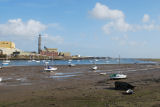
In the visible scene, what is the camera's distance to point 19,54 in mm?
187750

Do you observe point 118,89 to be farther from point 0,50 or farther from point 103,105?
point 0,50

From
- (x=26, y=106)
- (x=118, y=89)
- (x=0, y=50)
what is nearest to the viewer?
(x=26, y=106)

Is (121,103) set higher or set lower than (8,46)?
lower

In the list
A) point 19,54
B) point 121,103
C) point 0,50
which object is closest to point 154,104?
point 121,103

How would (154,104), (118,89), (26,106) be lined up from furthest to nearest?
(118,89) < (26,106) < (154,104)

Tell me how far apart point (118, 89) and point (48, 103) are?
11575 mm

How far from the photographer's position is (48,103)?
19.2m

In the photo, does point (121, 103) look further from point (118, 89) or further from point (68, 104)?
point (118, 89)

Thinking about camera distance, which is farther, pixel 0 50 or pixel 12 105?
pixel 0 50

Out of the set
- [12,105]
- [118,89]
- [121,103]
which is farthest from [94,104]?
[118,89]

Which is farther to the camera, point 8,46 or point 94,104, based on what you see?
point 8,46

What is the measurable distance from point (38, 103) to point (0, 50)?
164 metres

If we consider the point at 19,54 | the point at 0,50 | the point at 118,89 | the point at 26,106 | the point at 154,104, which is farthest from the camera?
the point at 19,54

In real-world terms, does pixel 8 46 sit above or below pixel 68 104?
above
